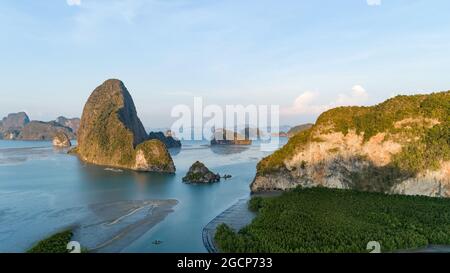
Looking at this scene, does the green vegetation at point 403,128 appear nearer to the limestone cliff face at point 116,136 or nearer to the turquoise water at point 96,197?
the turquoise water at point 96,197

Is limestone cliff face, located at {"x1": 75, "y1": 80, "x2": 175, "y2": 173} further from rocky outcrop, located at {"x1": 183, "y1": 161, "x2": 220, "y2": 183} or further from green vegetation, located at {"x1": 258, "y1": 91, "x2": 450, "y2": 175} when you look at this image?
green vegetation, located at {"x1": 258, "y1": 91, "x2": 450, "y2": 175}

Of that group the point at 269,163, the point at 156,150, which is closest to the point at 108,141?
the point at 156,150

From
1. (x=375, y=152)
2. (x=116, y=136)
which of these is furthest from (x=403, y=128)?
(x=116, y=136)

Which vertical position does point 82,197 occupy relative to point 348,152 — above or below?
below

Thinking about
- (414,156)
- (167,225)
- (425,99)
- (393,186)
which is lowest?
(167,225)

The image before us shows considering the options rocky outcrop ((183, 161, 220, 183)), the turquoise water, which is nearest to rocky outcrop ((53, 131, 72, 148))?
the turquoise water

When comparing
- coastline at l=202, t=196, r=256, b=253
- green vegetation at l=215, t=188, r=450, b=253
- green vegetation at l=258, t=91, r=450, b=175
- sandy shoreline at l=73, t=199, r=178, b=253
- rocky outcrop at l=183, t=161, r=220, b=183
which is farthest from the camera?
rocky outcrop at l=183, t=161, r=220, b=183
